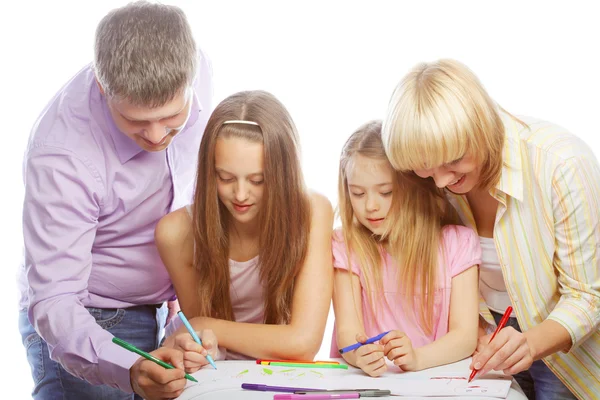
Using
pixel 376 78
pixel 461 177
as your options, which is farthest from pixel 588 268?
pixel 376 78

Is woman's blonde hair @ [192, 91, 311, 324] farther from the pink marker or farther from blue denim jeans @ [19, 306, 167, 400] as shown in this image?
the pink marker

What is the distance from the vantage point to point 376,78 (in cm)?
306

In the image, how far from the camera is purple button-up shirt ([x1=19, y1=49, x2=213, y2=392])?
189 centimetres

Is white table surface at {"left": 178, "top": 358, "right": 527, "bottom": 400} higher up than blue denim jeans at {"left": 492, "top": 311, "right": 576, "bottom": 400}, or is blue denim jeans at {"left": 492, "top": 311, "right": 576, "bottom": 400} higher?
white table surface at {"left": 178, "top": 358, "right": 527, "bottom": 400}

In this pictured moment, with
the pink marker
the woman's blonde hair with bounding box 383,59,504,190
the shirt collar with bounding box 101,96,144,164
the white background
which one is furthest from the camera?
the white background

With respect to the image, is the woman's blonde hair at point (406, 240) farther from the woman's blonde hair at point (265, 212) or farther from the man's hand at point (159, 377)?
the man's hand at point (159, 377)

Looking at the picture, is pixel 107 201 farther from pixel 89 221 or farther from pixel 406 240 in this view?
pixel 406 240

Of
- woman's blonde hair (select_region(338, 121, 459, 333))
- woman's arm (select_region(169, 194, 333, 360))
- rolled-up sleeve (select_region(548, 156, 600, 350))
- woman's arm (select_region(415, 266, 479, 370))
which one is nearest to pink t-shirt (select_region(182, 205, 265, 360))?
woman's arm (select_region(169, 194, 333, 360))

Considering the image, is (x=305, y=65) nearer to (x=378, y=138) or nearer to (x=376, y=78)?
(x=376, y=78)

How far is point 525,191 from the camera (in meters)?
1.92

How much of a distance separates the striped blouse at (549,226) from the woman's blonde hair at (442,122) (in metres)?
0.08

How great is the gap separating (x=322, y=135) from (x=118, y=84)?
51.9 inches

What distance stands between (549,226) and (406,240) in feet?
1.07

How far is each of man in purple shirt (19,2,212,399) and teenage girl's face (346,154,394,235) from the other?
1.39ft
